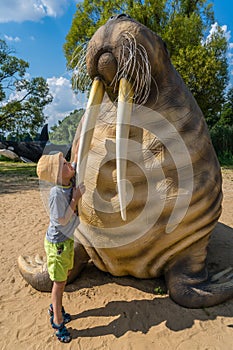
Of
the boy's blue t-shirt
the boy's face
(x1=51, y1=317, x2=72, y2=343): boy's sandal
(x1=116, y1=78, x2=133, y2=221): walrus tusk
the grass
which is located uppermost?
(x1=116, y1=78, x2=133, y2=221): walrus tusk

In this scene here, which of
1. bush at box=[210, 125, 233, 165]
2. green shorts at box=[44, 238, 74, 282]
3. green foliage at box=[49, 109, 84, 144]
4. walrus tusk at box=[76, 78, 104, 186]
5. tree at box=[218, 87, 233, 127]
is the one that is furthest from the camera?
tree at box=[218, 87, 233, 127]

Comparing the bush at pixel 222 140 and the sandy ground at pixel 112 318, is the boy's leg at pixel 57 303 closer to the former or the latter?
the sandy ground at pixel 112 318

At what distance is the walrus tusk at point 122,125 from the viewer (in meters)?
1.93

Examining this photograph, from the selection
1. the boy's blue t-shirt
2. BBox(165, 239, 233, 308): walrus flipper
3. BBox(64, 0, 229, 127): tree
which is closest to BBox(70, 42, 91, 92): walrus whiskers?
the boy's blue t-shirt

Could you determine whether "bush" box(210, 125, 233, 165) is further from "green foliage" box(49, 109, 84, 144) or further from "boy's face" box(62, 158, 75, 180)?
"boy's face" box(62, 158, 75, 180)

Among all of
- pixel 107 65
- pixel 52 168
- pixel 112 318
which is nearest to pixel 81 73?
pixel 107 65

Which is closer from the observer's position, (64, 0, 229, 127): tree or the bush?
(64, 0, 229, 127): tree

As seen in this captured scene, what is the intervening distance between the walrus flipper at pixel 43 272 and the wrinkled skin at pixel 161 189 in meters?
0.37

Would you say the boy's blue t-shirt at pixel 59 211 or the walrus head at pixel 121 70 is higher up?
the walrus head at pixel 121 70

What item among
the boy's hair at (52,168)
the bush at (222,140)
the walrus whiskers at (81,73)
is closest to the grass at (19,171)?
the walrus whiskers at (81,73)

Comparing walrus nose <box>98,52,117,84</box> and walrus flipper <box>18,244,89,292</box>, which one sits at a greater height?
walrus nose <box>98,52,117,84</box>

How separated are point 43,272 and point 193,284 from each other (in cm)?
122

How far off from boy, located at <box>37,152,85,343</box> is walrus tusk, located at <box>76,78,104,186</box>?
0.12m

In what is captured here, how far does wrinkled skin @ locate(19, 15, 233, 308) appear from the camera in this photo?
7.18 ft
